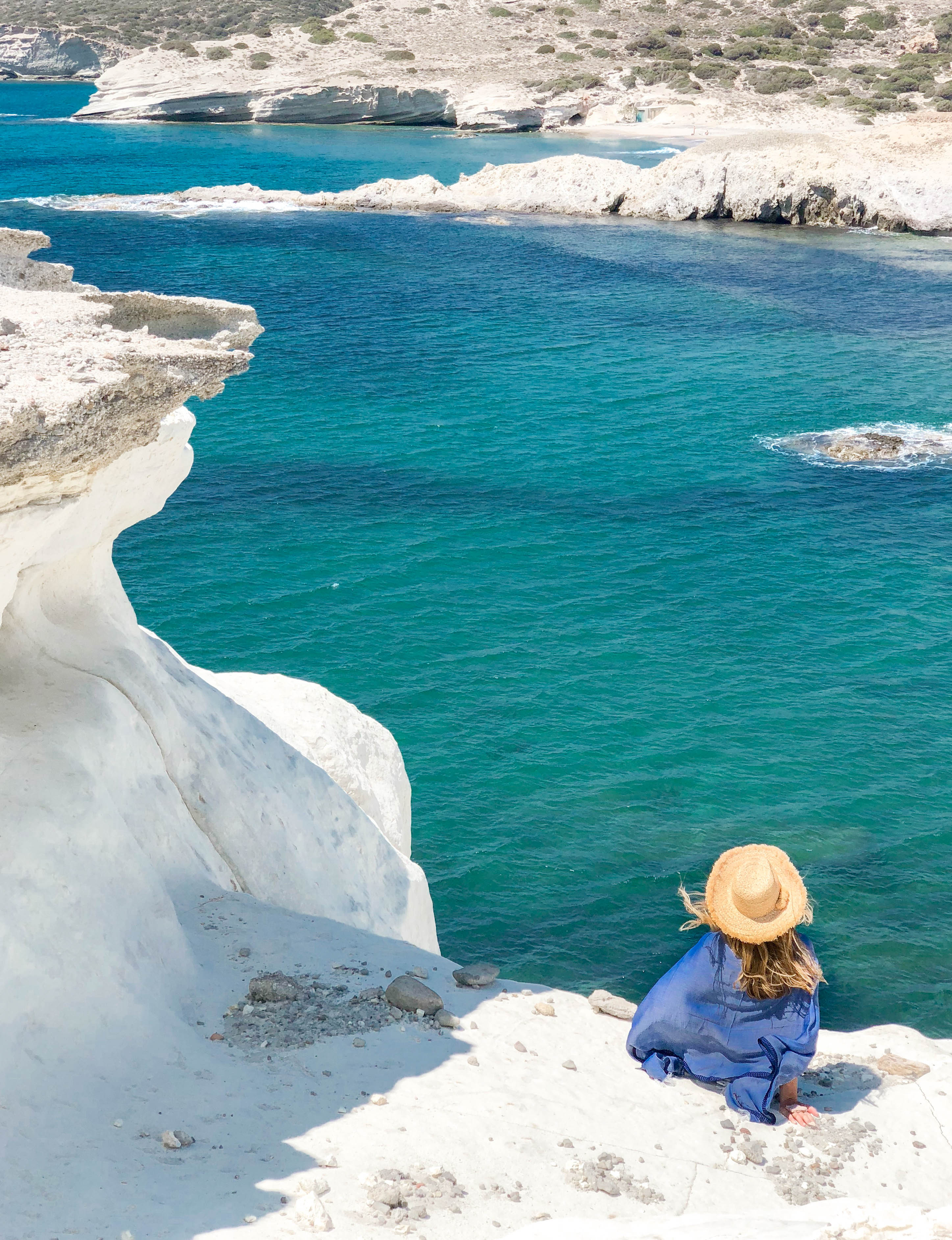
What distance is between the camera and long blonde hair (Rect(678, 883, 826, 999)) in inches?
355

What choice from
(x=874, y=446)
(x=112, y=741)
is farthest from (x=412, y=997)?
(x=874, y=446)

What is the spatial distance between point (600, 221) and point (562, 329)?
87.2 feet

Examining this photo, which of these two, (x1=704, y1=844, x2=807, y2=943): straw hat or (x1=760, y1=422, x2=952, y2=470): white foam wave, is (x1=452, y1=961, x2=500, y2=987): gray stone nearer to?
(x1=704, y1=844, x2=807, y2=943): straw hat

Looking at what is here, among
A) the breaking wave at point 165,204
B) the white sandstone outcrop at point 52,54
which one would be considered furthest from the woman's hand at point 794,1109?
the white sandstone outcrop at point 52,54

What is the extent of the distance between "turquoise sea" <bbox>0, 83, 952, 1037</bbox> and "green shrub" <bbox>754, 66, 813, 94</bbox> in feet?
186

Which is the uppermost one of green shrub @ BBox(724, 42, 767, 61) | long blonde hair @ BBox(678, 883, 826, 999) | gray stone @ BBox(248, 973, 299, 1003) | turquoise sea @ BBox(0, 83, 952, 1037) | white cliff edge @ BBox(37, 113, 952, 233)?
green shrub @ BBox(724, 42, 767, 61)

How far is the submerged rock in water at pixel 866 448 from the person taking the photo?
35.0 meters

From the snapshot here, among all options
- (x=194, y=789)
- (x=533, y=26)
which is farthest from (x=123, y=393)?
(x=533, y=26)

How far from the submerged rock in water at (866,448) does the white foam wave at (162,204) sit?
45.5 metres

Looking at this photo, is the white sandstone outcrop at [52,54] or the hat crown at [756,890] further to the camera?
the white sandstone outcrop at [52,54]

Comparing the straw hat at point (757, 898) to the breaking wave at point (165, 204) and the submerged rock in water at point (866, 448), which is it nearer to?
the submerged rock in water at point (866, 448)

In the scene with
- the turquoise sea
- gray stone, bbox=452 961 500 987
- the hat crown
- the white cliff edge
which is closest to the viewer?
the hat crown

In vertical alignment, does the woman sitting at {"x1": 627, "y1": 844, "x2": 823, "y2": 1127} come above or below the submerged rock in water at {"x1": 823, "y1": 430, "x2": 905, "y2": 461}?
above

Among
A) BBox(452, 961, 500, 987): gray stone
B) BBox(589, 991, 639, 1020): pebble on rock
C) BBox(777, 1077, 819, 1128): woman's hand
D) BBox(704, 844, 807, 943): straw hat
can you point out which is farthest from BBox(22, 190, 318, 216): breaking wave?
BBox(777, 1077, 819, 1128): woman's hand
